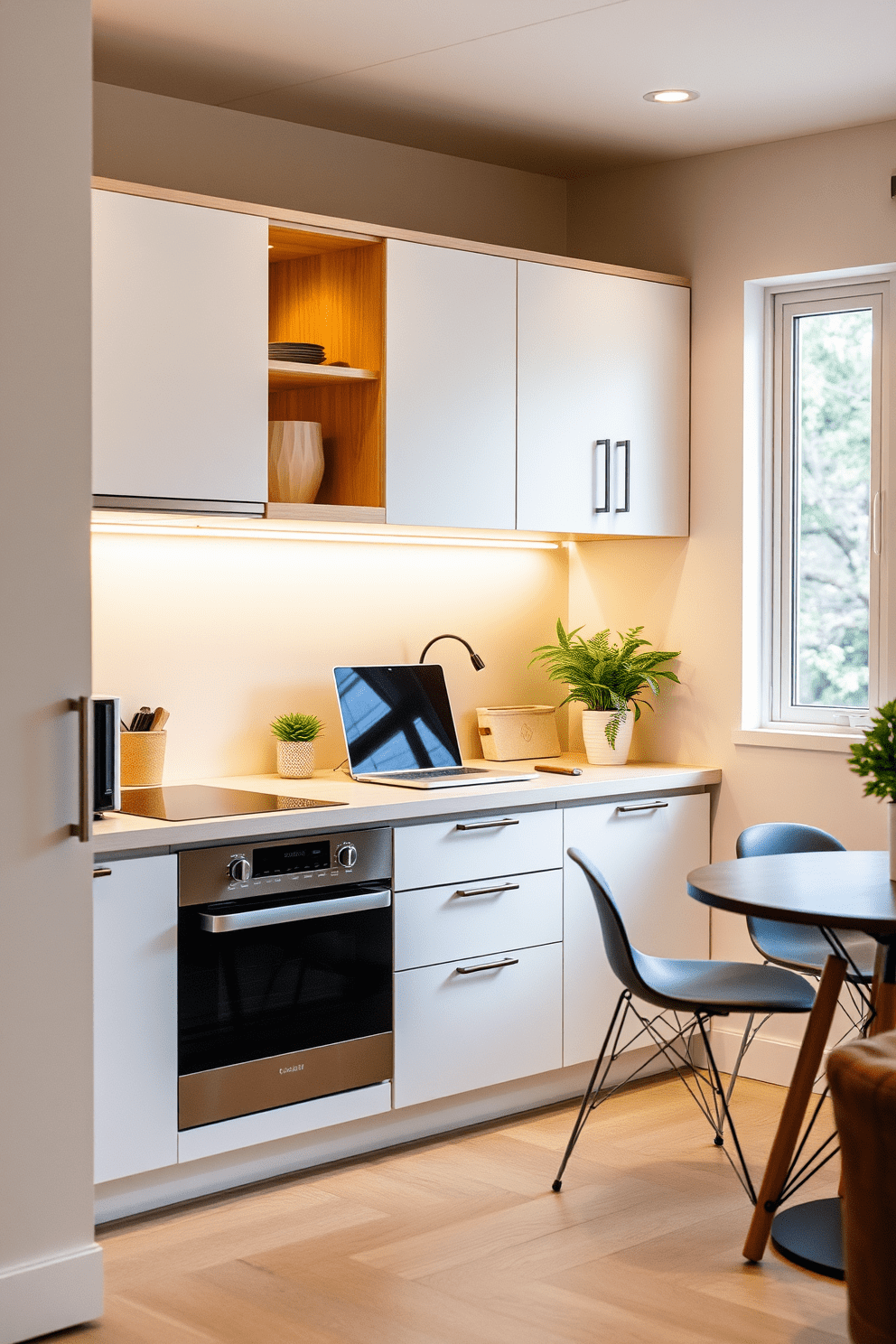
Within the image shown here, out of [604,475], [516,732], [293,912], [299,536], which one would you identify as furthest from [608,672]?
[293,912]

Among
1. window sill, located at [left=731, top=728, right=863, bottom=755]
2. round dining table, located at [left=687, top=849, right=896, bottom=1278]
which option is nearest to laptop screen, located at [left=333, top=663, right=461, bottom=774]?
window sill, located at [left=731, top=728, right=863, bottom=755]

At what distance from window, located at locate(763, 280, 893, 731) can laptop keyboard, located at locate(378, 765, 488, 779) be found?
3.17 feet

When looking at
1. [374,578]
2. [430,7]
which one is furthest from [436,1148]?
[430,7]

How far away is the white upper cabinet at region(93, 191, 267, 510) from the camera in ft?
11.4

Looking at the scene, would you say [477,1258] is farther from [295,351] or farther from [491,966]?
[295,351]

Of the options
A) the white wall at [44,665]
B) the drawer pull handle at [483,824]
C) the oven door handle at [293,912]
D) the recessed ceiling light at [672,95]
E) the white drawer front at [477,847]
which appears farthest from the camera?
the recessed ceiling light at [672,95]

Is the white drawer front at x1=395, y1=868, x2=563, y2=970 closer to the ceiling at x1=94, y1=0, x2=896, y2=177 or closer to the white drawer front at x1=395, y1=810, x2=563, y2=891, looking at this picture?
the white drawer front at x1=395, y1=810, x2=563, y2=891

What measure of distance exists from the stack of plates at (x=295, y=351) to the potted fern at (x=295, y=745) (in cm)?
96

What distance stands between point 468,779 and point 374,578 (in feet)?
2.50

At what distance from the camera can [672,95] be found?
410 cm

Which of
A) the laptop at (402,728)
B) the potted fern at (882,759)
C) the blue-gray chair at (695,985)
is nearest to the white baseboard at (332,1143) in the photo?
the blue-gray chair at (695,985)

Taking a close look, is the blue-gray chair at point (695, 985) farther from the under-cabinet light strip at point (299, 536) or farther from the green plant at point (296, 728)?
the under-cabinet light strip at point (299, 536)

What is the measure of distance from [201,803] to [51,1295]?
1167 mm

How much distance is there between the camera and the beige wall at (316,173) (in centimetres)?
400
